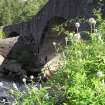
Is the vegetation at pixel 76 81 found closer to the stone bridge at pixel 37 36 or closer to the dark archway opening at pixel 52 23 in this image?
the stone bridge at pixel 37 36

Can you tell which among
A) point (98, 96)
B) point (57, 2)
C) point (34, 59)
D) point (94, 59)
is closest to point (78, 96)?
point (98, 96)

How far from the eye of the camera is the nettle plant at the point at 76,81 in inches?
123

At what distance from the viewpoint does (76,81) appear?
321 cm

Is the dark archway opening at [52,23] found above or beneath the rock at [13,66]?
above

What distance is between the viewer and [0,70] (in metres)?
20.0

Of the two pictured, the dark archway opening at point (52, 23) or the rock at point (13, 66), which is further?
the rock at point (13, 66)

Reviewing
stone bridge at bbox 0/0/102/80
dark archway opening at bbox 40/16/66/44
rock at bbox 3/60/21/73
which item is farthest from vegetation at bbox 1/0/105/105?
rock at bbox 3/60/21/73

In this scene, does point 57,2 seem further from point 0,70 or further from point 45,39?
point 0,70

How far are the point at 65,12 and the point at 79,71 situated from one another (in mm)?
10804

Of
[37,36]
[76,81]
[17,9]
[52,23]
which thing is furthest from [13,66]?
[76,81]

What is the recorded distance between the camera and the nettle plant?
3.13m

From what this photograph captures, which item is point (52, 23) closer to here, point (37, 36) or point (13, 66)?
point (37, 36)

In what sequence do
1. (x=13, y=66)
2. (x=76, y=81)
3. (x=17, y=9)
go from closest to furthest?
(x=76, y=81) < (x=13, y=66) < (x=17, y=9)

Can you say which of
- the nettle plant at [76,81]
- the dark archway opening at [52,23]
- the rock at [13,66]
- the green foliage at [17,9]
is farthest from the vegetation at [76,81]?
the green foliage at [17,9]
